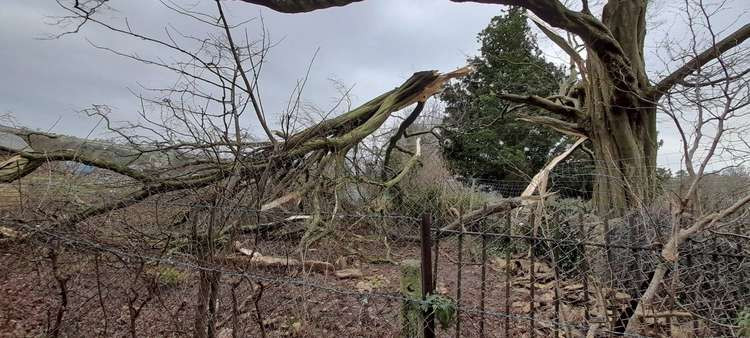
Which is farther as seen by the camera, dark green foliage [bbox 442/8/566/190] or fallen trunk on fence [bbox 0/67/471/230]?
dark green foliage [bbox 442/8/566/190]

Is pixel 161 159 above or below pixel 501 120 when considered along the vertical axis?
below

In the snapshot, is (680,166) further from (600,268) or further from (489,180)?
(489,180)

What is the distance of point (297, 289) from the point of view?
3129mm

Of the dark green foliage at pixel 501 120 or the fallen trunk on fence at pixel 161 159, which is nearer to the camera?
the fallen trunk on fence at pixel 161 159

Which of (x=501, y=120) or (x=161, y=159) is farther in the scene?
(x=501, y=120)

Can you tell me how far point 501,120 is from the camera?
43.8 feet

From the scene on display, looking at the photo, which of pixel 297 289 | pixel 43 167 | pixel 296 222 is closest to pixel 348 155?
pixel 296 222

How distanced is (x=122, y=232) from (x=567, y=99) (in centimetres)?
762

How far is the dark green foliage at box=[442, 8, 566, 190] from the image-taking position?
44.6 ft

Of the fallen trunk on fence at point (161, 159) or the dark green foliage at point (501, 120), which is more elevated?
the dark green foliage at point (501, 120)

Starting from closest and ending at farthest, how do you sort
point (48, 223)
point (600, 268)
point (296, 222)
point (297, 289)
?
1. point (48, 223)
2. point (297, 289)
3. point (600, 268)
4. point (296, 222)

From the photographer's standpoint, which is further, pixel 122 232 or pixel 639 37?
pixel 639 37

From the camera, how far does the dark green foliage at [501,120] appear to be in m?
13.6

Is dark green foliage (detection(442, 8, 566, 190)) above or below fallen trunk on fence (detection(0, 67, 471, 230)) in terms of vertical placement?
above
